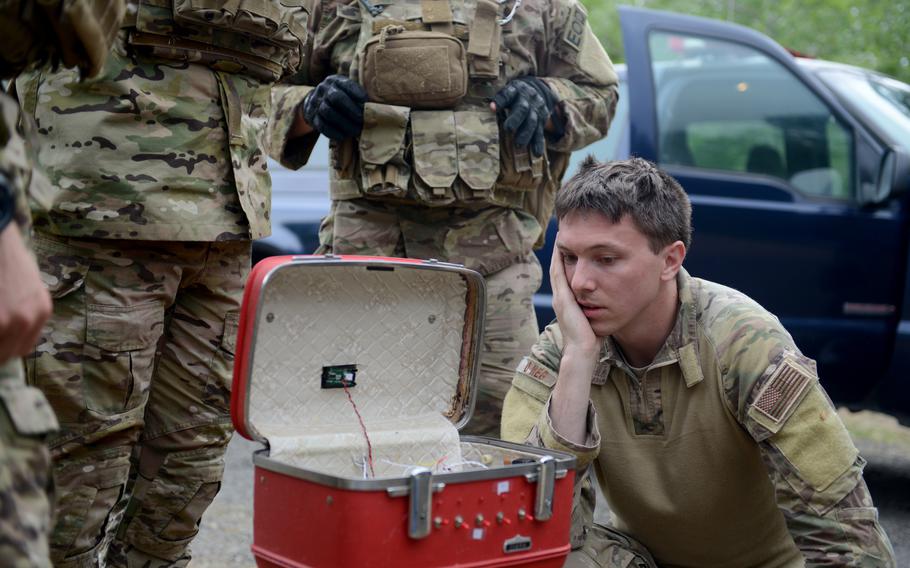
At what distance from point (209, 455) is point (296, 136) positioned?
43.6 inches

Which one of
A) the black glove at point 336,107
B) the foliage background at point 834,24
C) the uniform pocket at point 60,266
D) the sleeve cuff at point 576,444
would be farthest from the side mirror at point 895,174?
the foliage background at point 834,24

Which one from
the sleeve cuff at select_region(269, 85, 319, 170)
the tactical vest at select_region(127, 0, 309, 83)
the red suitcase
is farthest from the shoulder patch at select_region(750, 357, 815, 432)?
the sleeve cuff at select_region(269, 85, 319, 170)

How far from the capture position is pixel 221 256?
2.84 m

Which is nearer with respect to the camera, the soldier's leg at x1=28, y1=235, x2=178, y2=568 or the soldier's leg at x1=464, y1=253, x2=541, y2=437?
the soldier's leg at x1=28, y1=235, x2=178, y2=568

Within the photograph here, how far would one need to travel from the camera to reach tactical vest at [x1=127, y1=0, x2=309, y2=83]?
2641mm

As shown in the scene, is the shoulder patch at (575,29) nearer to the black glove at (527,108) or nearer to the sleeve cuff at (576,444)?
the black glove at (527,108)

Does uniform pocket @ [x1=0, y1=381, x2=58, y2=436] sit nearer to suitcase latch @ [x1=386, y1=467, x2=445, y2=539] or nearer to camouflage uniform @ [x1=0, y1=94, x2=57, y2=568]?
camouflage uniform @ [x1=0, y1=94, x2=57, y2=568]

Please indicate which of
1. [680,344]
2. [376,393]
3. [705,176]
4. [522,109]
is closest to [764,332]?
[680,344]

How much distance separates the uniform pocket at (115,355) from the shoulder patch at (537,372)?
86 cm

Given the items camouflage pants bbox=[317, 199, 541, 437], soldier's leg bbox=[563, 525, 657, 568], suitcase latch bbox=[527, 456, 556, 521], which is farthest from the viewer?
camouflage pants bbox=[317, 199, 541, 437]

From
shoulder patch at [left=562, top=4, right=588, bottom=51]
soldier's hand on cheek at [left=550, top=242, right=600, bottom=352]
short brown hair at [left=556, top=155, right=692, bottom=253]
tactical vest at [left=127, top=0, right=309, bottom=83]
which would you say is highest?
tactical vest at [left=127, top=0, right=309, bottom=83]

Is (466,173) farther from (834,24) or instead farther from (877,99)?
(834,24)

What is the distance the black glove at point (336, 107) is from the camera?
11.0ft

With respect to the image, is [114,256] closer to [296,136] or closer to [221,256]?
[221,256]
